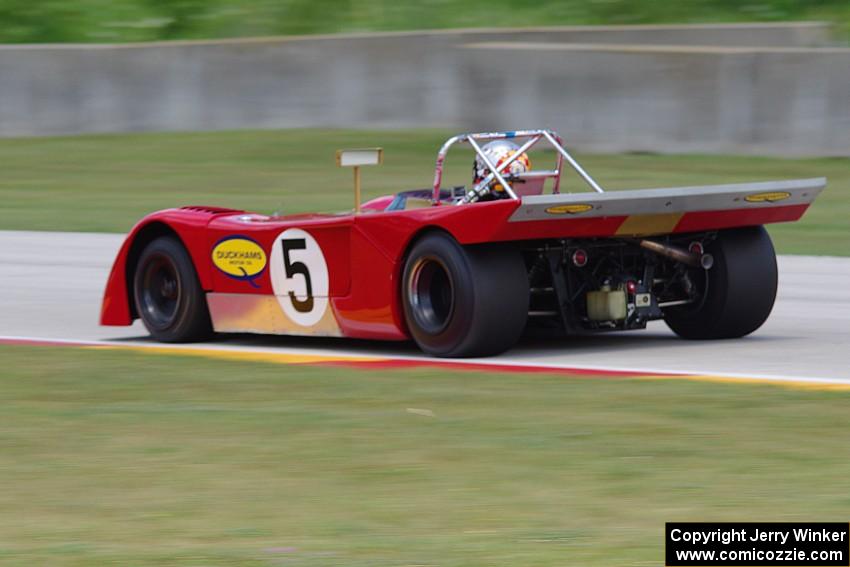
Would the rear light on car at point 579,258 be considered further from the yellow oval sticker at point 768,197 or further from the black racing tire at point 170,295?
the black racing tire at point 170,295

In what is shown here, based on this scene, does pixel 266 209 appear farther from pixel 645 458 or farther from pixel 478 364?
pixel 645 458

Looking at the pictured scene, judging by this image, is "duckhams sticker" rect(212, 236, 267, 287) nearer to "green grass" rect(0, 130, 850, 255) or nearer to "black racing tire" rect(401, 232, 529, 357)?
"black racing tire" rect(401, 232, 529, 357)

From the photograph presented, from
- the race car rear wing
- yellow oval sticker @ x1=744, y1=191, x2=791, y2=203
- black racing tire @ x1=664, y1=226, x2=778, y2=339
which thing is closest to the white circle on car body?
the race car rear wing

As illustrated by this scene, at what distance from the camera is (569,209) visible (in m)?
9.23

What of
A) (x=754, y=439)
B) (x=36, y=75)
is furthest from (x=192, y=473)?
(x=36, y=75)

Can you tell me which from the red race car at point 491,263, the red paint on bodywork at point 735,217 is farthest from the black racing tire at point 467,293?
the red paint on bodywork at point 735,217

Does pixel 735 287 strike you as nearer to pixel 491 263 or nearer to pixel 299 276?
pixel 491 263

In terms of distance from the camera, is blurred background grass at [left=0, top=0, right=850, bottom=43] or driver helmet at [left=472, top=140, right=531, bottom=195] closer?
driver helmet at [left=472, top=140, right=531, bottom=195]

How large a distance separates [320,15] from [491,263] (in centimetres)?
2683

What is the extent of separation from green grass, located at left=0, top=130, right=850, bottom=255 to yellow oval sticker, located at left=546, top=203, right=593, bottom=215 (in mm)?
8029

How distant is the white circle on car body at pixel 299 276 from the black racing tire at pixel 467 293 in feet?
2.46

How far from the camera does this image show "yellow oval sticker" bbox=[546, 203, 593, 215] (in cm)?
919

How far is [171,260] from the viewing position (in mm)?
11164

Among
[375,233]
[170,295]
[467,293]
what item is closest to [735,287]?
[467,293]
